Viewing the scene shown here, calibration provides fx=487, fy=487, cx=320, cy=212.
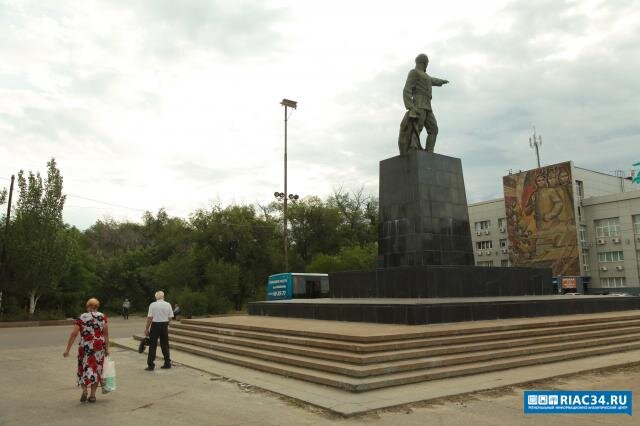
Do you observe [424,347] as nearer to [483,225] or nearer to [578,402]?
[578,402]

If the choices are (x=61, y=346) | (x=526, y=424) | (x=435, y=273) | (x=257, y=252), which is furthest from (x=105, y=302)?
(x=526, y=424)

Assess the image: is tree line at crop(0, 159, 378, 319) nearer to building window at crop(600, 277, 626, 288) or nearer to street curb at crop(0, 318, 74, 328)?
street curb at crop(0, 318, 74, 328)

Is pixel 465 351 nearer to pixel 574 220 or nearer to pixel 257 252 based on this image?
pixel 257 252

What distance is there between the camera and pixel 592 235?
45000 millimetres

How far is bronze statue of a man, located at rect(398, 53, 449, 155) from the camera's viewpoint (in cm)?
1586

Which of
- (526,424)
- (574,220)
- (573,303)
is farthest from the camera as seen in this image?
(574,220)

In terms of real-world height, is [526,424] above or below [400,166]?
below

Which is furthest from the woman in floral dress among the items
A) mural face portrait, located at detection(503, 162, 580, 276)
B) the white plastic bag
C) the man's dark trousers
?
mural face portrait, located at detection(503, 162, 580, 276)

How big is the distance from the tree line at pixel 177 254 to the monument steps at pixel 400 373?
20.3 metres

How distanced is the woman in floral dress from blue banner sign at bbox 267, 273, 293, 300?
832 inches

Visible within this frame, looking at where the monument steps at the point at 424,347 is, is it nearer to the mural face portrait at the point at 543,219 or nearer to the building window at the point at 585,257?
the mural face portrait at the point at 543,219

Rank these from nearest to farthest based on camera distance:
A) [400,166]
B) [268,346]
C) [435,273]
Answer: [268,346], [435,273], [400,166]

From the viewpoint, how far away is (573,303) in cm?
1348

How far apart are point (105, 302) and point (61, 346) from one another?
28786 mm
